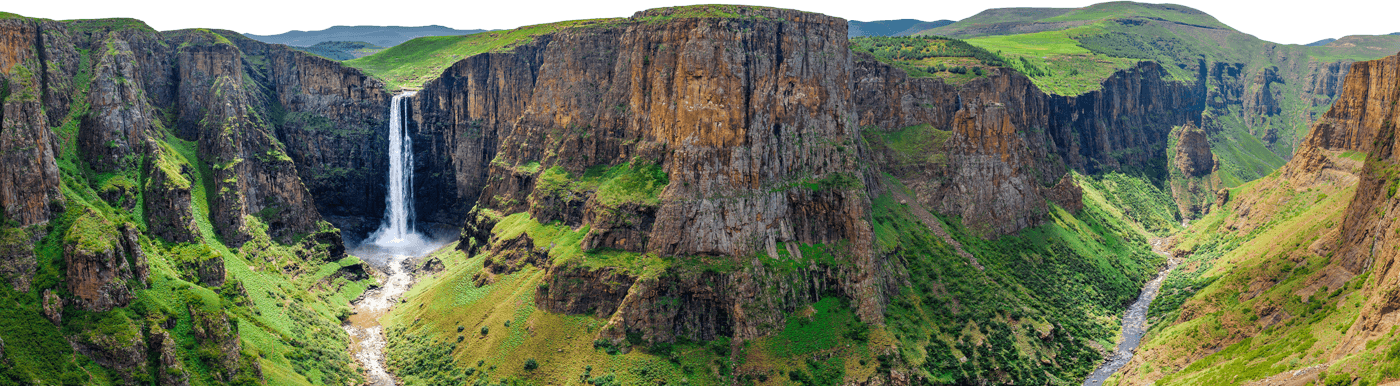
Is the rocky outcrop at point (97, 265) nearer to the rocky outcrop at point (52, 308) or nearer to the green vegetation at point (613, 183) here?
the rocky outcrop at point (52, 308)

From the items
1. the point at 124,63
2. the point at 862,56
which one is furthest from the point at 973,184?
the point at 124,63

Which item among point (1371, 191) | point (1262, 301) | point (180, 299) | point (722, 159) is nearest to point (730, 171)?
point (722, 159)

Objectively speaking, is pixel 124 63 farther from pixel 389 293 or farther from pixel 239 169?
pixel 389 293

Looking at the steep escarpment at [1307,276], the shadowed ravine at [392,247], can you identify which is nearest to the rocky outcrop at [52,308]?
the shadowed ravine at [392,247]

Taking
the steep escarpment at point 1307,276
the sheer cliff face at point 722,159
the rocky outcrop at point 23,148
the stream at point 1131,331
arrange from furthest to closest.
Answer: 1. the stream at point 1131,331
2. the sheer cliff face at point 722,159
3. the rocky outcrop at point 23,148
4. the steep escarpment at point 1307,276

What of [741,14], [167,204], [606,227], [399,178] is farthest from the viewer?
[399,178]

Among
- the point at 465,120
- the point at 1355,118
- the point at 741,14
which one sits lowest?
the point at 465,120

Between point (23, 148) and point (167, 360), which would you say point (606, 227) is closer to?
point (167, 360)
